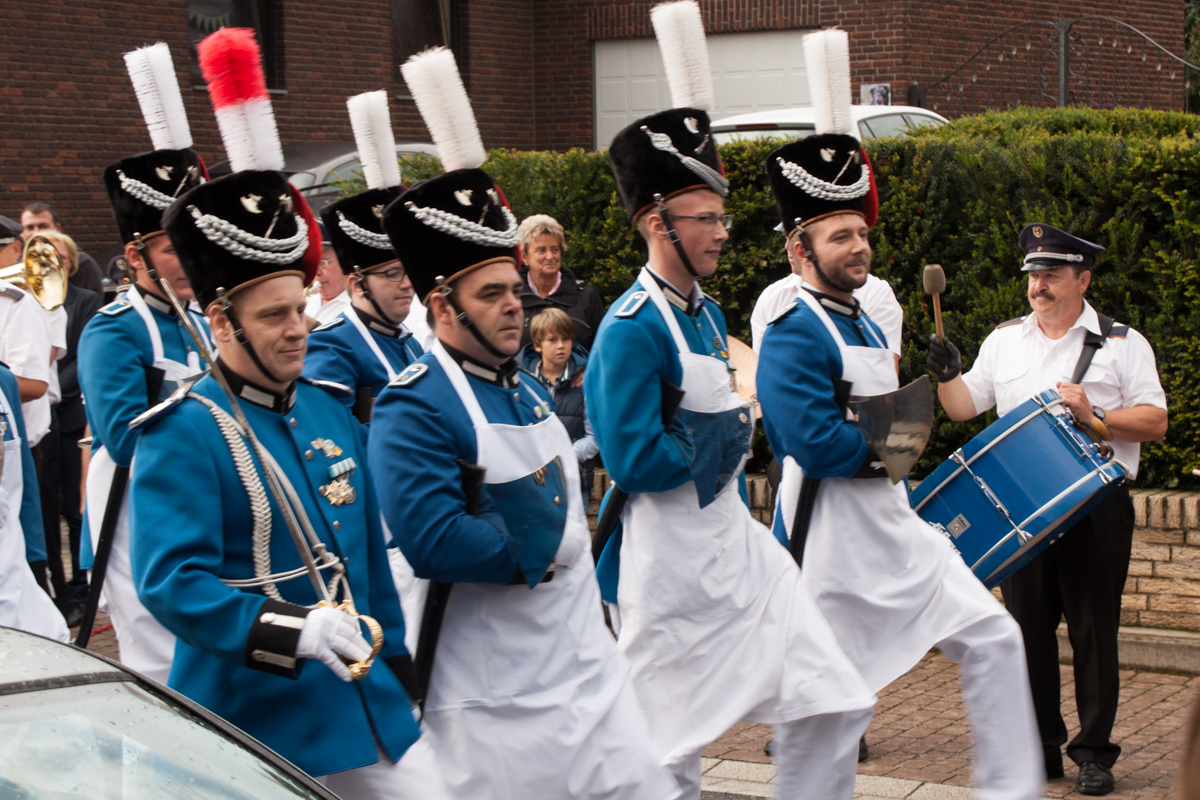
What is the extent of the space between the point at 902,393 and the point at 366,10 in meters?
14.9

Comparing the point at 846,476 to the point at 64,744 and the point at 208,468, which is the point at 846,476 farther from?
the point at 64,744

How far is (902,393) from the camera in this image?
16.1 ft

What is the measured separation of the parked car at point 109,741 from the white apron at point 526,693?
1.14 metres

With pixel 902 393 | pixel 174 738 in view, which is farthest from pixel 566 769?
pixel 902 393

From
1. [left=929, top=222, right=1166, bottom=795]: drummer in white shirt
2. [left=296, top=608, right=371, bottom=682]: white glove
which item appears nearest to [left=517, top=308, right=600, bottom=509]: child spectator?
[left=929, top=222, right=1166, bottom=795]: drummer in white shirt

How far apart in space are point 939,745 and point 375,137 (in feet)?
11.0

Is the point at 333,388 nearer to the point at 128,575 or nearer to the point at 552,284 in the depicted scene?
the point at 128,575

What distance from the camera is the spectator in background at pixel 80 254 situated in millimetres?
10688

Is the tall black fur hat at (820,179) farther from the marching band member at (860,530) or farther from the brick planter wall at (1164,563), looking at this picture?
the brick planter wall at (1164,563)

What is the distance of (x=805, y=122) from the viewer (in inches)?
A: 496

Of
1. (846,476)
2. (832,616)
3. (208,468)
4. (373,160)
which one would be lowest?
(832,616)

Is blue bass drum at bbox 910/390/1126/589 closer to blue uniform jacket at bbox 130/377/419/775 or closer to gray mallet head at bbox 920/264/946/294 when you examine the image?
gray mallet head at bbox 920/264/946/294

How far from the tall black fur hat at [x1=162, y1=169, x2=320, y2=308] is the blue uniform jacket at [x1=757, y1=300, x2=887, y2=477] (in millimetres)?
1824

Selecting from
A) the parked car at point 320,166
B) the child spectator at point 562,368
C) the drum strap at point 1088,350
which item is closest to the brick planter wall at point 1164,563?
the drum strap at point 1088,350
